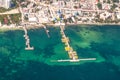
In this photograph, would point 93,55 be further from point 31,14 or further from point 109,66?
point 31,14

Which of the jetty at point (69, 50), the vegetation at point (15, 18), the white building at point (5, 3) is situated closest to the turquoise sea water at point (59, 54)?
the jetty at point (69, 50)

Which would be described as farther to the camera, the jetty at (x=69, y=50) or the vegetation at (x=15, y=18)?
the vegetation at (x=15, y=18)

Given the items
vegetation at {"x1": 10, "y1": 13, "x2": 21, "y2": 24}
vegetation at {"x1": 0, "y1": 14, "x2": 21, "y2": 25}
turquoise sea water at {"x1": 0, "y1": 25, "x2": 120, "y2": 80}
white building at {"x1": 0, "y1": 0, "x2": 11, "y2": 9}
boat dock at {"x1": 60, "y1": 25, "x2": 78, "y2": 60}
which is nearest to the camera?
turquoise sea water at {"x1": 0, "y1": 25, "x2": 120, "y2": 80}

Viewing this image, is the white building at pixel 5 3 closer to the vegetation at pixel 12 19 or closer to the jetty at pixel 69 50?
the vegetation at pixel 12 19

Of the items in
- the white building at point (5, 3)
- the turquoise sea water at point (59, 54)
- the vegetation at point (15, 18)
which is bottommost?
the turquoise sea water at point (59, 54)

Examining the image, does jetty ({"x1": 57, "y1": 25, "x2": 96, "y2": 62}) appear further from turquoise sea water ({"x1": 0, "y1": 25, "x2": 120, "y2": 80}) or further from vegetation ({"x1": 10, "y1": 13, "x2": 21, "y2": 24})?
vegetation ({"x1": 10, "y1": 13, "x2": 21, "y2": 24})

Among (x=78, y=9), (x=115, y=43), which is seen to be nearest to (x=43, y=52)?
(x=115, y=43)

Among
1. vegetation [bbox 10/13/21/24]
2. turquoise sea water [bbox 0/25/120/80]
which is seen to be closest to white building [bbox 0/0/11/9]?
vegetation [bbox 10/13/21/24]

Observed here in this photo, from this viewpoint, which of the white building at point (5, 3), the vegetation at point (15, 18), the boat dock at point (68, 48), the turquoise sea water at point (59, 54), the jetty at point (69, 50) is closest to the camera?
the turquoise sea water at point (59, 54)
